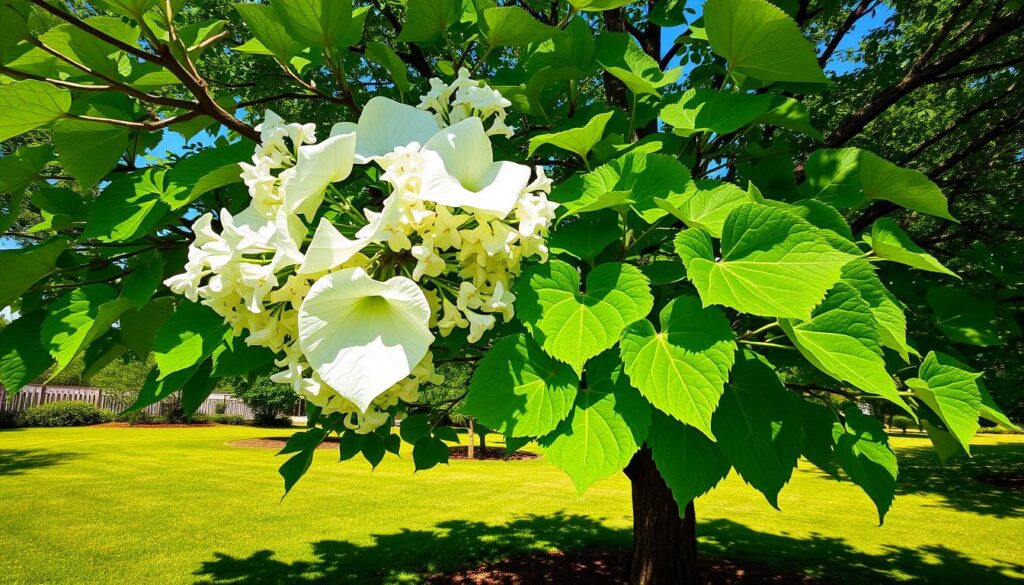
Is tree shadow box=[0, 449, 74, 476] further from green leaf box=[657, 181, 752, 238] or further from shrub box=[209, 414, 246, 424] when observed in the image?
green leaf box=[657, 181, 752, 238]

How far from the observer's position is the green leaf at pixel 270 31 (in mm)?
1462

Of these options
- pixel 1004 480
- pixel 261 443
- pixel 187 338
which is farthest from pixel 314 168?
pixel 261 443

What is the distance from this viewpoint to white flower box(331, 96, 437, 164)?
101 centimetres

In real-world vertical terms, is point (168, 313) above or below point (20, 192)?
below

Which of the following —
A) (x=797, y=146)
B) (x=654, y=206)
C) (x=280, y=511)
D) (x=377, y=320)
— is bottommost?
(x=280, y=511)

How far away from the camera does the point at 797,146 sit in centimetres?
381

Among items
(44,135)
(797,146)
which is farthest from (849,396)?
(44,135)

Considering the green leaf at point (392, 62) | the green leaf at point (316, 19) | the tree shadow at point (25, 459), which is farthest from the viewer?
the tree shadow at point (25, 459)

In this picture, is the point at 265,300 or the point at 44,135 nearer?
the point at 265,300

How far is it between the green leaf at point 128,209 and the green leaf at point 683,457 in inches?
55.5

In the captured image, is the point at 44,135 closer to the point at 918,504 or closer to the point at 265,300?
the point at 265,300

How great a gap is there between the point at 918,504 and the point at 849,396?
15164 millimetres

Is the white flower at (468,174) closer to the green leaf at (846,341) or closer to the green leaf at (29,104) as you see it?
the green leaf at (846,341)

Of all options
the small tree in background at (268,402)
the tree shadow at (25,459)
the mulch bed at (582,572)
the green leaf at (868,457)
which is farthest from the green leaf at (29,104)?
the small tree in background at (268,402)
